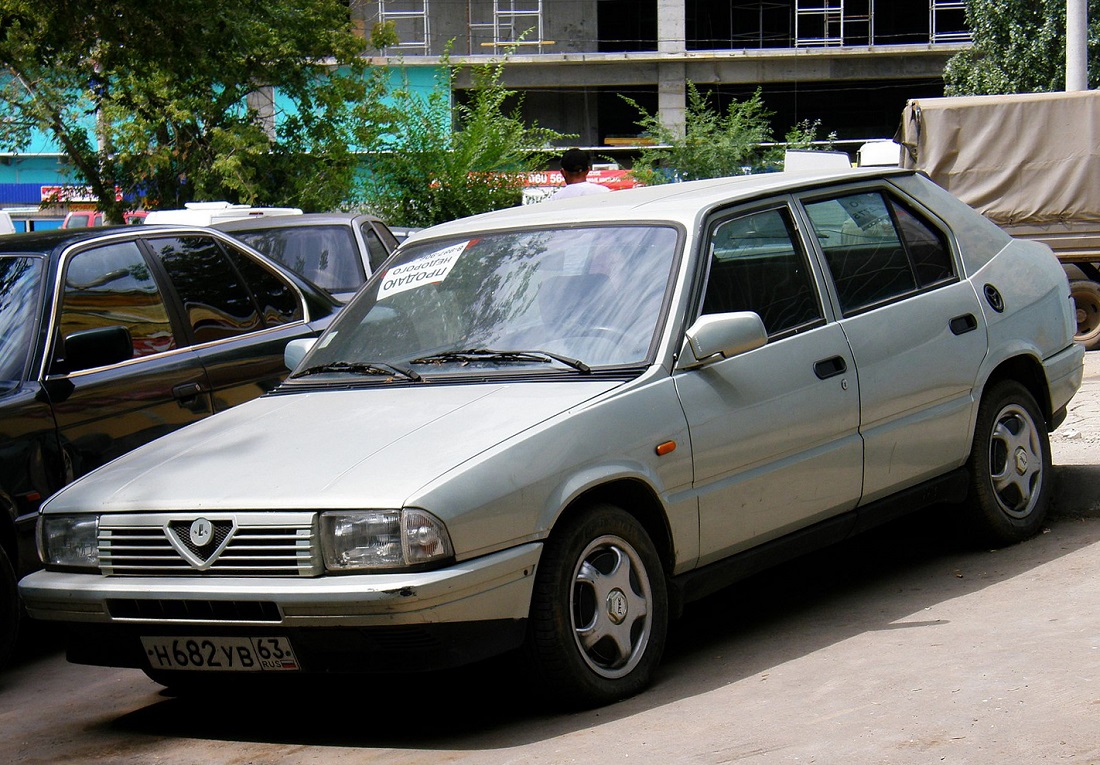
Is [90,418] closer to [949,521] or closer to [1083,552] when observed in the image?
[949,521]

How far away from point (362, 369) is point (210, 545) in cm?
114

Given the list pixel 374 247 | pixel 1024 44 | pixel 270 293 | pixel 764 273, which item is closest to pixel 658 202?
pixel 764 273

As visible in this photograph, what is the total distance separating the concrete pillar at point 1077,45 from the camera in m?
17.6

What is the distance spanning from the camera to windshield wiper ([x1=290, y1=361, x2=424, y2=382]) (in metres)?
5.08

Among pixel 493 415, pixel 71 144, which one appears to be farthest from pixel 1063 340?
pixel 71 144

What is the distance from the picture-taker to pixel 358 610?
13.4 ft

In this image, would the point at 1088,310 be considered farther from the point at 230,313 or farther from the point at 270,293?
the point at 230,313

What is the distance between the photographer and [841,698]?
4387 millimetres

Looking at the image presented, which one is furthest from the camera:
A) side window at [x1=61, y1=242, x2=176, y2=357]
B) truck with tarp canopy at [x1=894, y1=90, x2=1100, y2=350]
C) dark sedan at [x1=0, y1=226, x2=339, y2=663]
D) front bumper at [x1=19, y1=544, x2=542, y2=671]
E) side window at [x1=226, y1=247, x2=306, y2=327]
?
truck with tarp canopy at [x1=894, y1=90, x2=1100, y2=350]

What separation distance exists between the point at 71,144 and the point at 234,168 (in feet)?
7.51

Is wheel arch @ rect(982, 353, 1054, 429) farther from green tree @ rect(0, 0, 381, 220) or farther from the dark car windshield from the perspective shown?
green tree @ rect(0, 0, 381, 220)

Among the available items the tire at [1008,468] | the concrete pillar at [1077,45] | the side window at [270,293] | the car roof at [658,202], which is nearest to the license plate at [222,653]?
the car roof at [658,202]

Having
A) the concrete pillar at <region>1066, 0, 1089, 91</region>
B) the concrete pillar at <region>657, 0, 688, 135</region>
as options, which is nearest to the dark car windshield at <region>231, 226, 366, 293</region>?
the concrete pillar at <region>1066, 0, 1089, 91</region>

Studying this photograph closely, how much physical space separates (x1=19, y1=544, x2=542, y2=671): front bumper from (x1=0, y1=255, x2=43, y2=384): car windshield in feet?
6.17
